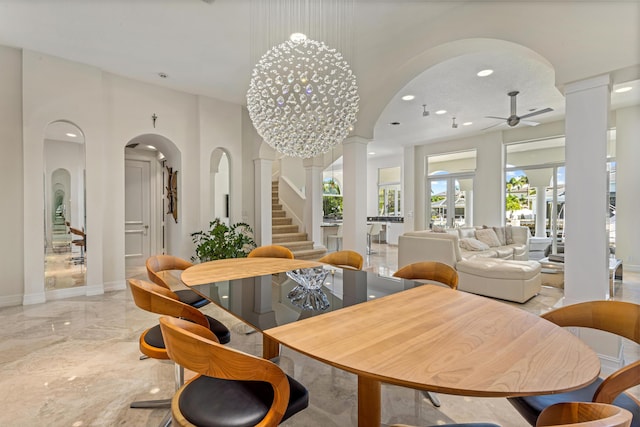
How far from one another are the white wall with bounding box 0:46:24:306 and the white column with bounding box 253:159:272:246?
129 inches

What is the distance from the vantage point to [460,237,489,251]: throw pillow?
6020mm

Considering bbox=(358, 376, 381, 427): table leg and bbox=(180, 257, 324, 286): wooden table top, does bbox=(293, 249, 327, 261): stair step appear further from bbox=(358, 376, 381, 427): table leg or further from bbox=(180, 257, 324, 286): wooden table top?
bbox=(358, 376, 381, 427): table leg

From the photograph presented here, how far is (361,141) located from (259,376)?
3.62 metres

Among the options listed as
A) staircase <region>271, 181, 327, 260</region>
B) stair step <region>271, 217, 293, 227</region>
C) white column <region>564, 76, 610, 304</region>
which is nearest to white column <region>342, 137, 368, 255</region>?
staircase <region>271, 181, 327, 260</region>

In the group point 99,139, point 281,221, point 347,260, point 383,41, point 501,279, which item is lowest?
point 501,279

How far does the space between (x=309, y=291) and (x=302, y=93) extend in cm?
136

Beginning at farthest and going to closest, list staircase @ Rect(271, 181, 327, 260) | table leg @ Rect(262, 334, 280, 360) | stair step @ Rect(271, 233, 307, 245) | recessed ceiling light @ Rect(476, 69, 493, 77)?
Result: stair step @ Rect(271, 233, 307, 245) < staircase @ Rect(271, 181, 327, 260) < recessed ceiling light @ Rect(476, 69, 493, 77) < table leg @ Rect(262, 334, 280, 360)

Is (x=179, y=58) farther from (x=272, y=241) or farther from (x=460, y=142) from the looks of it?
(x=460, y=142)

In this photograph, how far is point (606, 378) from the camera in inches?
38.0

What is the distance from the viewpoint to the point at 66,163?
13.5ft

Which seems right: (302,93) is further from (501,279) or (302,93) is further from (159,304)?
(501,279)

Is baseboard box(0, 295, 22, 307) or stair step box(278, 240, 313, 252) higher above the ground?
stair step box(278, 240, 313, 252)

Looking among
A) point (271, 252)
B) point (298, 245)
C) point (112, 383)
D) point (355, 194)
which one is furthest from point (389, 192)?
point (112, 383)

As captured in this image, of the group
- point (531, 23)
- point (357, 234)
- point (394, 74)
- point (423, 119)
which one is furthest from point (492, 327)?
point (423, 119)
